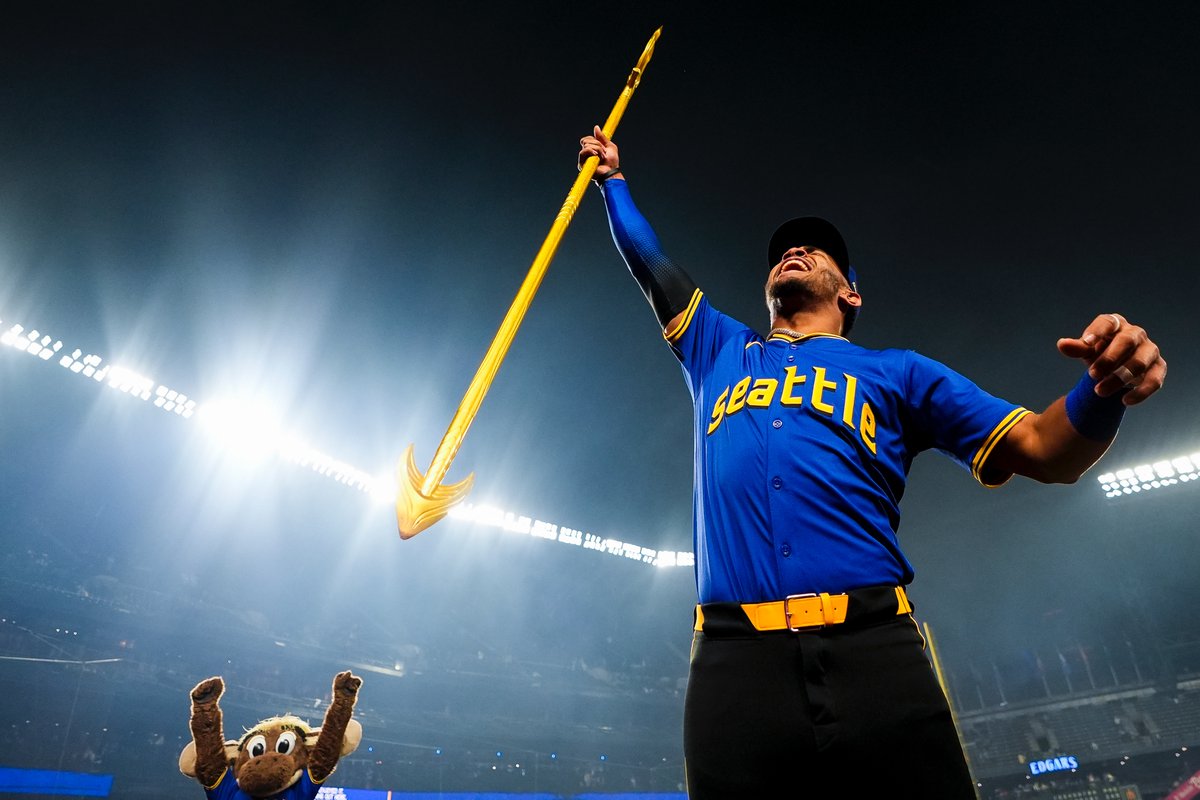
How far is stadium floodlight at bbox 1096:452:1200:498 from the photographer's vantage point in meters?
21.5

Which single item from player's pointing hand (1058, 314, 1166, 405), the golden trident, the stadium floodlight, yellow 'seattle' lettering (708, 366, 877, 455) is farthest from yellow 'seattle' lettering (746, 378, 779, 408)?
the stadium floodlight

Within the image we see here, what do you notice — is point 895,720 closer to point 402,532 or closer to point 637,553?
point 402,532

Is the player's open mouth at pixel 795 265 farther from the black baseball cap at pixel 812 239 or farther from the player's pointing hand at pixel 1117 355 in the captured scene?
the player's pointing hand at pixel 1117 355

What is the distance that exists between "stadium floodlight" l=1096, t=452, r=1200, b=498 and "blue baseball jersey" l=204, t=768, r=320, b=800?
28196 mm

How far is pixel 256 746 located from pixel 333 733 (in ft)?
1.91

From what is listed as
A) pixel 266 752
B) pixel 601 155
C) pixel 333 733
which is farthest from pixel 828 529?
pixel 266 752

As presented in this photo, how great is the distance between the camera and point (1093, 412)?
1542 millimetres

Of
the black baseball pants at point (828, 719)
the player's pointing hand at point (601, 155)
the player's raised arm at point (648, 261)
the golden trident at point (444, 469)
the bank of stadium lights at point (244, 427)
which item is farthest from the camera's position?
the bank of stadium lights at point (244, 427)

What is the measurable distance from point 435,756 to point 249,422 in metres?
12.2

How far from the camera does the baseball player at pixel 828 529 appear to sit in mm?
1384

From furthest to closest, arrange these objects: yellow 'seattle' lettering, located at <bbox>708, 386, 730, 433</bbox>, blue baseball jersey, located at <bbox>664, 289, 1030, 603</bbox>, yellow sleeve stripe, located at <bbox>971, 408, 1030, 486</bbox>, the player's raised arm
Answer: the player's raised arm
yellow 'seattle' lettering, located at <bbox>708, 386, 730, 433</bbox>
yellow sleeve stripe, located at <bbox>971, 408, 1030, 486</bbox>
blue baseball jersey, located at <bbox>664, 289, 1030, 603</bbox>

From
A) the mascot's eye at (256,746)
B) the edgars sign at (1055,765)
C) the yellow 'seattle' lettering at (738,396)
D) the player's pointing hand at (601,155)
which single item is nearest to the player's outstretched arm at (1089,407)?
the yellow 'seattle' lettering at (738,396)

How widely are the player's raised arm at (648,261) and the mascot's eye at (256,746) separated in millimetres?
4537

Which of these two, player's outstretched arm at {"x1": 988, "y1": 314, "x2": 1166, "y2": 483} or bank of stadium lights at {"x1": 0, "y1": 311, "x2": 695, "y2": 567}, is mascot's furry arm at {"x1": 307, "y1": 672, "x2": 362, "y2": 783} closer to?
player's outstretched arm at {"x1": 988, "y1": 314, "x2": 1166, "y2": 483}
